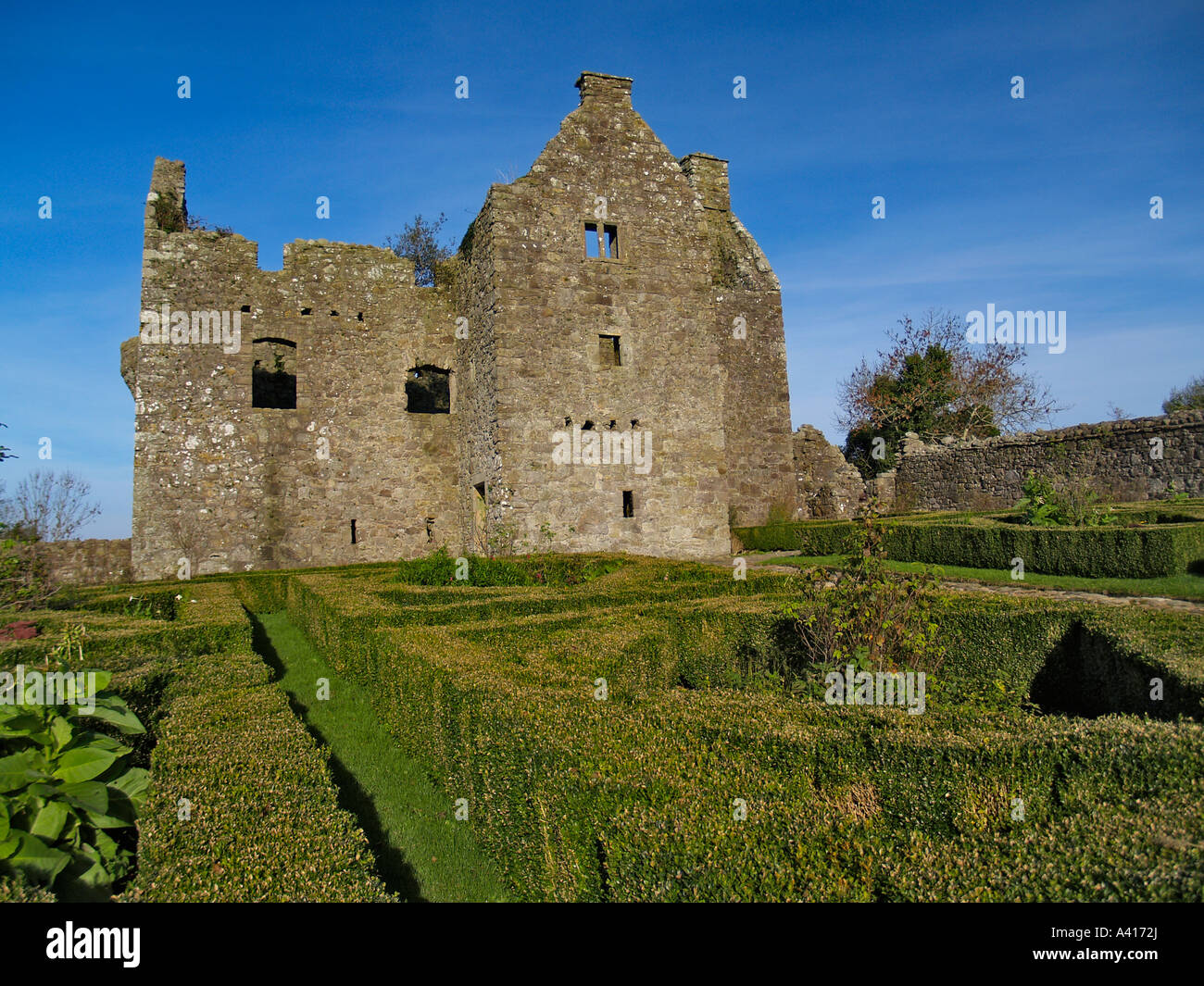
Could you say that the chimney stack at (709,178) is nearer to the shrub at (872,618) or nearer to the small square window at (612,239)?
the small square window at (612,239)

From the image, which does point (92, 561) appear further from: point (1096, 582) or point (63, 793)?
point (1096, 582)

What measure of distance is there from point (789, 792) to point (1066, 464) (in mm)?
15622

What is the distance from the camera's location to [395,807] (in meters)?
4.81

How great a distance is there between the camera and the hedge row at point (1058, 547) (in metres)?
9.08

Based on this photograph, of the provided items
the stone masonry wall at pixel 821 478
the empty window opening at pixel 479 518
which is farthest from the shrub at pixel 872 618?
the stone masonry wall at pixel 821 478

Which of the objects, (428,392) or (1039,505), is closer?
(1039,505)

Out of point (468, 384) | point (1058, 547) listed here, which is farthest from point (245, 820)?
point (468, 384)

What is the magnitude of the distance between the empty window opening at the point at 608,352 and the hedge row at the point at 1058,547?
226 inches

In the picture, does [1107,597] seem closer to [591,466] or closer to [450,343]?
[591,466]

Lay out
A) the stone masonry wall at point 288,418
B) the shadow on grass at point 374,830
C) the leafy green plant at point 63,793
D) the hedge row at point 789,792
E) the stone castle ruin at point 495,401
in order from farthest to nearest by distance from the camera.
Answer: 1. the stone masonry wall at point 288,418
2. the stone castle ruin at point 495,401
3. the shadow on grass at point 374,830
4. the leafy green plant at point 63,793
5. the hedge row at point 789,792

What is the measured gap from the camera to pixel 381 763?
554cm
